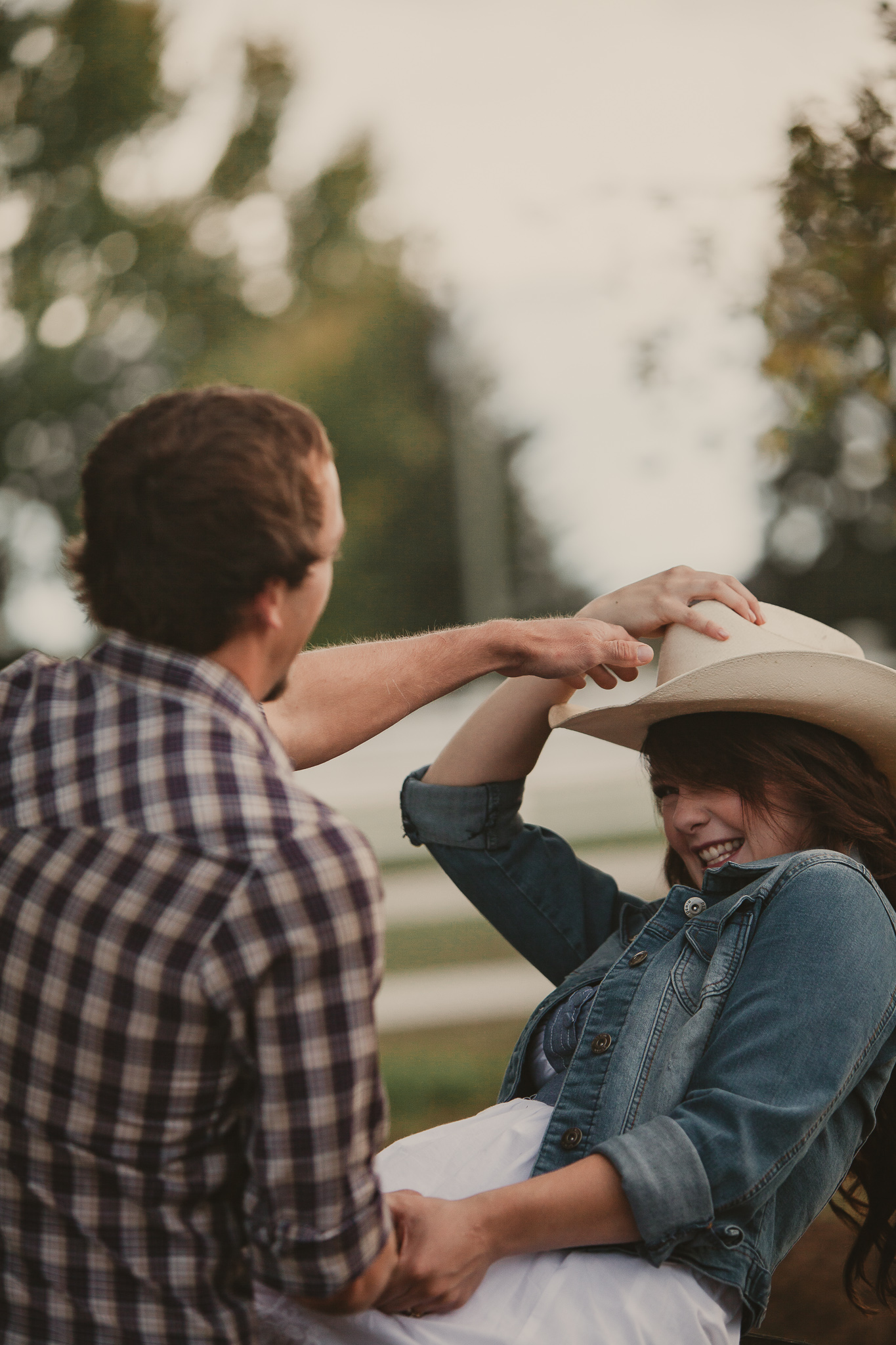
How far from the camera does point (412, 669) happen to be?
225 centimetres

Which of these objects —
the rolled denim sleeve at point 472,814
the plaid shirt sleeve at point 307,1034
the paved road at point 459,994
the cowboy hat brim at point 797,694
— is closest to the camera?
the plaid shirt sleeve at point 307,1034

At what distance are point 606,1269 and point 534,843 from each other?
884 mm

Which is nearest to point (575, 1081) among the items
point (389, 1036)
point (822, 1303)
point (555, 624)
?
point (555, 624)

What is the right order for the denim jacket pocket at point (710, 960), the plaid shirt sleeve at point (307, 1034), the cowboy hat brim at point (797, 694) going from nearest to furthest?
1. the plaid shirt sleeve at point (307, 1034)
2. the denim jacket pocket at point (710, 960)
3. the cowboy hat brim at point (797, 694)

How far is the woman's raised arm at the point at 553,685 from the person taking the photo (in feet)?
7.26

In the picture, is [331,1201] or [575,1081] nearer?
[331,1201]

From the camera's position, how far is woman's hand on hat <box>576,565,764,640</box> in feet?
7.18

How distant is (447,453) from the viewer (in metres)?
16.7

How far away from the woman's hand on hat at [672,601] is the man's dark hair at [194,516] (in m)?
0.94

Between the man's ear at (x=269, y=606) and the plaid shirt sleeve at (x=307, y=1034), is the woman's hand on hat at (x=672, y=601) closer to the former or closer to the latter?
the man's ear at (x=269, y=606)

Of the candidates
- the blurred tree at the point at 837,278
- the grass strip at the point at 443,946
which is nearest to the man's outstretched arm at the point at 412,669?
the blurred tree at the point at 837,278

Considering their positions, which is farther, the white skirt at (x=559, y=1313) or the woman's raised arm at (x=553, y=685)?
the woman's raised arm at (x=553, y=685)

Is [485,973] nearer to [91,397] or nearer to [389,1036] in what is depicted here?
[389,1036]

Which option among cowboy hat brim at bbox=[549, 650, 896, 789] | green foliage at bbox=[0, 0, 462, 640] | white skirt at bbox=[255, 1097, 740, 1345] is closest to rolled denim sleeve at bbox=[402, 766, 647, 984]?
cowboy hat brim at bbox=[549, 650, 896, 789]
